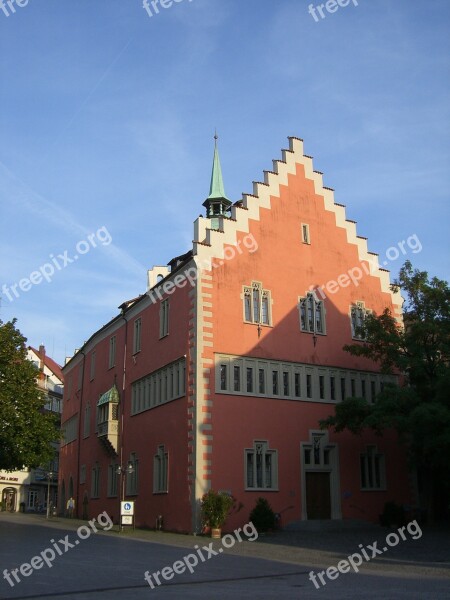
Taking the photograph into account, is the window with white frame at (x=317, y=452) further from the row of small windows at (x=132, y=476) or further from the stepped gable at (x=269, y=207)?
the stepped gable at (x=269, y=207)

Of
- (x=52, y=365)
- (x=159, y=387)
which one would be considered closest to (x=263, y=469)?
(x=159, y=387)

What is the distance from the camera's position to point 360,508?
35.2m

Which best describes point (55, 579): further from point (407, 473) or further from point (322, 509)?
point (407, 473)

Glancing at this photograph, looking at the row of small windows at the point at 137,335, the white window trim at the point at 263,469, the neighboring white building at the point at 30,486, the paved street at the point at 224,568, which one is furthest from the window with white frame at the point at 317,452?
the neighboring white building at the point at 30,486

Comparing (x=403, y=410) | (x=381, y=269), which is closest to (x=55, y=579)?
(x=403, y=410)

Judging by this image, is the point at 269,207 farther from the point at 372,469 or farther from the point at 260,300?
the point at 372,469

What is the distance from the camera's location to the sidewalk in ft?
60.7

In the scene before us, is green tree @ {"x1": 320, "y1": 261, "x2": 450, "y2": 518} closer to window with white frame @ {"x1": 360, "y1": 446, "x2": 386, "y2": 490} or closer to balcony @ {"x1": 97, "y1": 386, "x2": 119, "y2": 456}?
window with white frame @ {"x1": 360, "y1": 446, "x2": 386, "y2": 490}

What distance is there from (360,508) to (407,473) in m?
4.16

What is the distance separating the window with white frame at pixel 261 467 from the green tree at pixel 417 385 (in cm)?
310

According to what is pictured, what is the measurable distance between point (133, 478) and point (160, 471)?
14.9ft

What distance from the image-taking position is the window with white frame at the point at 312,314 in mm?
36406

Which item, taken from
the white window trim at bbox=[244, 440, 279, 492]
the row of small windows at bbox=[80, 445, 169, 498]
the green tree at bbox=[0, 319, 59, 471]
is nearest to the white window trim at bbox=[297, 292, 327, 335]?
the white window trim at bbox=[244, 440, 279, 492]

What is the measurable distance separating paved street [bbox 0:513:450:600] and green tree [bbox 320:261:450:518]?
13.2 ft
